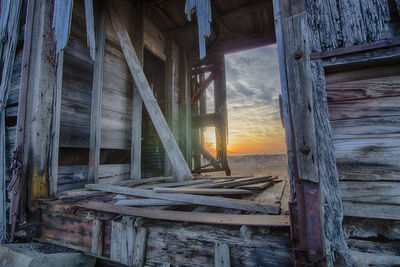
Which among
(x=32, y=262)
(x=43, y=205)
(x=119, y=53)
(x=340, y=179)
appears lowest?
(x=32, y=262)

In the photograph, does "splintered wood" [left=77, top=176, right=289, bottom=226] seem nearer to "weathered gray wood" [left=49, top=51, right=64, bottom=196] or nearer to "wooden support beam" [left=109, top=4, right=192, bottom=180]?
"weathered gray wood" [left=49, top=51, right=64, bottom=196]

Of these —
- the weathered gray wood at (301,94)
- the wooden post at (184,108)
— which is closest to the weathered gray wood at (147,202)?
the weathered gray wood at (301,94)

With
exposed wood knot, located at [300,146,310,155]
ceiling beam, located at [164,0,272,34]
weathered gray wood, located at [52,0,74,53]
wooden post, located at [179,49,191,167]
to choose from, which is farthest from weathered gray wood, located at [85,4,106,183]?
exposed wood knot, located at [300,146,310,155]

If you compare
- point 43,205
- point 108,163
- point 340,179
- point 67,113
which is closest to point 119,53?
point 67,113

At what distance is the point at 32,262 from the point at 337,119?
298 centimetres

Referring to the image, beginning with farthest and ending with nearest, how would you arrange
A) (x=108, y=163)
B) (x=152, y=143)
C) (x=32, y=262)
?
(x=152, y=143)
(x=108, y=163)
(x=32, y=262)

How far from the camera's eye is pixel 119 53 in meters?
3.91

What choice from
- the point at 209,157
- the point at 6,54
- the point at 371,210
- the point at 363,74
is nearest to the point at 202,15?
the point at 363,74

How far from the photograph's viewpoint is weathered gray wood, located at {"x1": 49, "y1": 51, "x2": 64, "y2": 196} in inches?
102

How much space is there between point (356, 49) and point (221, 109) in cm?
485

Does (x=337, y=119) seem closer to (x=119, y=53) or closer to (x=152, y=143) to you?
(x=119, y=53)

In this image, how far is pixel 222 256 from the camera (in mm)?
1475

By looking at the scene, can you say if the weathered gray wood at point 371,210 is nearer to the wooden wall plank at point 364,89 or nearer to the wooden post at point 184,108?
the wooden wall plank at point 364,89

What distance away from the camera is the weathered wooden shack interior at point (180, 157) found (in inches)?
Result: 50.5
